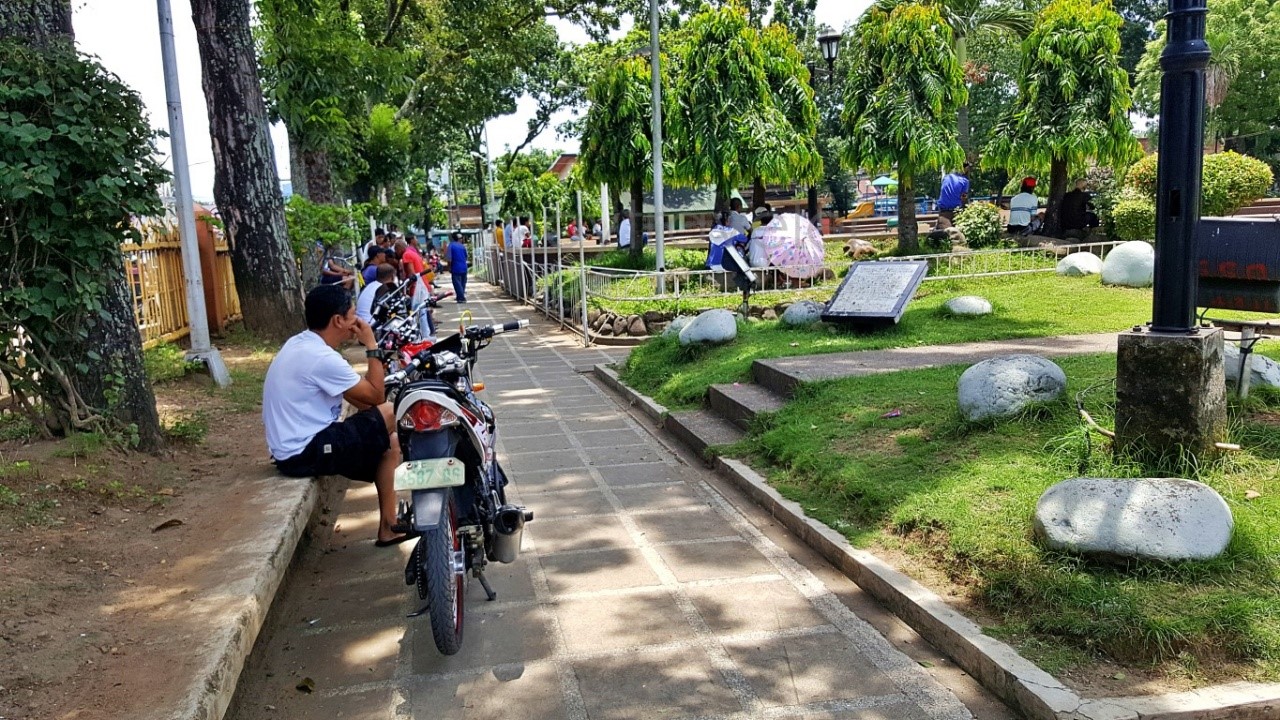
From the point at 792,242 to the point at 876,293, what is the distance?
11.4ft

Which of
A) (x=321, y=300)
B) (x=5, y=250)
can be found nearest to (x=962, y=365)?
(x=321, y=300)

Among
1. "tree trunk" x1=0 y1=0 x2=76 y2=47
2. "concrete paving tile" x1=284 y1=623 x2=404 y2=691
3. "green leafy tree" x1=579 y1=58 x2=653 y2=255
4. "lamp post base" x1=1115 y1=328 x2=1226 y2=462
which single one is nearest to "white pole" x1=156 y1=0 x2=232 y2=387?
"tree trunk" x1=0 y1=0 x2=76 y2=47

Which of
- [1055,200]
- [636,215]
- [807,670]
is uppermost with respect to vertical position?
[636,215]

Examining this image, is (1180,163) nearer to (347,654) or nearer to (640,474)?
(640,474)

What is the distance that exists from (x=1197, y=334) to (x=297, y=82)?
13230 millimetres

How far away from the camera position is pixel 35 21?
5332 millimetres

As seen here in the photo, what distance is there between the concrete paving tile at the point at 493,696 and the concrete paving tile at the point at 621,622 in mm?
299

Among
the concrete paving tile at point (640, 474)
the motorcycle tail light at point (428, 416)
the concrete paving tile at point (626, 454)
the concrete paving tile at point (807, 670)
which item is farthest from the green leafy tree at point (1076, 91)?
the motorcycle tail light at point (428, 416)

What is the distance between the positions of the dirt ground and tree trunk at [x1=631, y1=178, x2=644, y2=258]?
46.8ft

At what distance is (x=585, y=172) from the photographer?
2105 cm

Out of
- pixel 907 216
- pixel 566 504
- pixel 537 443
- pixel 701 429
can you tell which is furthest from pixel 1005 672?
pixel 907 216

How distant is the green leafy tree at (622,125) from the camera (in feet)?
64.7

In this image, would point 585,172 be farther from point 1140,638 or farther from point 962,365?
point 1140,638

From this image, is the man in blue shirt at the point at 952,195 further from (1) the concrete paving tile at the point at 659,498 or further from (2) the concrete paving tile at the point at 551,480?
(1) the concrete paving tile at the point at 659,498
